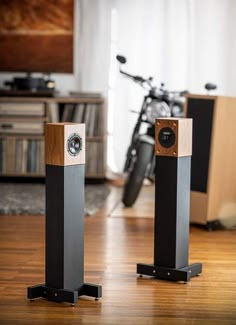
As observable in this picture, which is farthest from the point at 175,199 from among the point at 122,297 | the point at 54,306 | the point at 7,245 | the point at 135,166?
the point at 135,166

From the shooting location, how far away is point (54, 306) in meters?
3.58

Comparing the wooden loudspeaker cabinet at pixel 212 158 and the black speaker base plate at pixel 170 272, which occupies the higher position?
the wooden loudspeaker cabinet at pixel 212 158

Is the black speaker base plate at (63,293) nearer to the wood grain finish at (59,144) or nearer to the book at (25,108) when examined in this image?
the wood grain finish at (59,144)

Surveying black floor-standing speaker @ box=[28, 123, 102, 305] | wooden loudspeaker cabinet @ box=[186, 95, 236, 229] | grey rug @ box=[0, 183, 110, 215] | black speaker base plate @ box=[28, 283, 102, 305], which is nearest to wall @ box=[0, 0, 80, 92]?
grey rug @ box=[0, 183, 110, 215]

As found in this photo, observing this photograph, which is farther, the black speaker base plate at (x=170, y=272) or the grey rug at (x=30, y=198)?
the grey rug at (x=30, y=198)

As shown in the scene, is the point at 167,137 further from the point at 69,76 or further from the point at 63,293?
the point at 69,76

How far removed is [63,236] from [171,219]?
2.09ft

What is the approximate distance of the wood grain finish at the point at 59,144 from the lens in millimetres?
3549

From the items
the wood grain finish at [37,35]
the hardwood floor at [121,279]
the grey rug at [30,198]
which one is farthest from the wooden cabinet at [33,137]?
the hardwood floor at [121,279]

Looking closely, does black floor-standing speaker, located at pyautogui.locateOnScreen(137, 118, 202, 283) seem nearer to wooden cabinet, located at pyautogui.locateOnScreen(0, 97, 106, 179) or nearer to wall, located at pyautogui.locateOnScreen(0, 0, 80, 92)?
wooden cabinet, located at pyautogui.locateOnScreen(0, 97, 106, 179)

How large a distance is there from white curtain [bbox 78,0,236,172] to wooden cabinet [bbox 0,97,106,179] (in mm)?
304

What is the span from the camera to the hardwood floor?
3436mm

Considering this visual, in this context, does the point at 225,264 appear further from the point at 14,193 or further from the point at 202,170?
the point at 14,193

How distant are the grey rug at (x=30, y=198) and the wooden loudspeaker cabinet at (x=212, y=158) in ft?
2.81
